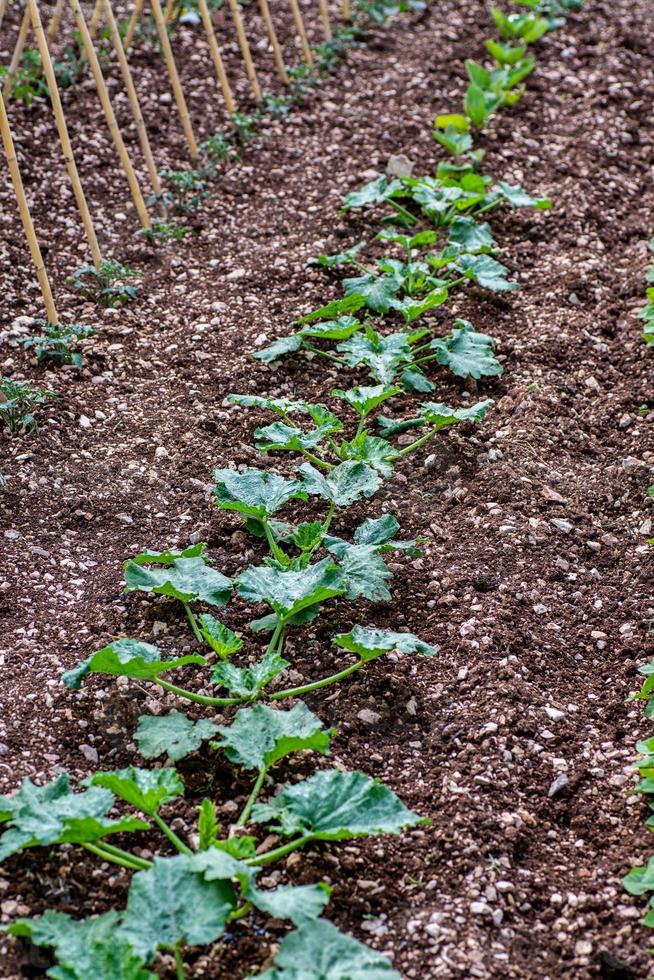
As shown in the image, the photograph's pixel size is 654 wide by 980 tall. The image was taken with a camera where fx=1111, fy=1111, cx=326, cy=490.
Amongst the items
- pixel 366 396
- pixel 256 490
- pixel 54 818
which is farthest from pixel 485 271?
pixel 54 818

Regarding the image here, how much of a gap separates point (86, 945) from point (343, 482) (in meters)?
1.51

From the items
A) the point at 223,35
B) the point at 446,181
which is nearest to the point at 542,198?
the point at 446,181

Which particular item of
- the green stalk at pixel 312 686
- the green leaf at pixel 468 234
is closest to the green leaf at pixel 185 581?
the green stalk at pixel 312 686

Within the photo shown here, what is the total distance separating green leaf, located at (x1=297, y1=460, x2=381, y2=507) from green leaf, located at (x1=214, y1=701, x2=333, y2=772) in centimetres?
79

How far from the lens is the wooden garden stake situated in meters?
4.22

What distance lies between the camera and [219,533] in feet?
10.5

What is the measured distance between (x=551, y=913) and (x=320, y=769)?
1.93ft

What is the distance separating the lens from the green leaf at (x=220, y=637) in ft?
8.62

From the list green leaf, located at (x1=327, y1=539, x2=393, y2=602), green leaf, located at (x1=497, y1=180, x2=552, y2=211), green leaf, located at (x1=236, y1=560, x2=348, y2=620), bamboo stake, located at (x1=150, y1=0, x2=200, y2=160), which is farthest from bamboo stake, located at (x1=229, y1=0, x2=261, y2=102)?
green leaf, located at (x1=236, y1=560, x2=348, y2=620)

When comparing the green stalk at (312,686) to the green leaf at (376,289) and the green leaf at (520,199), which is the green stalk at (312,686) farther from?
the green leaf at (520,199)

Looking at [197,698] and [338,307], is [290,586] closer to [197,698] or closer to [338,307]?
[197,698]

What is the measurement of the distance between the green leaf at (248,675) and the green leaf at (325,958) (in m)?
0.64

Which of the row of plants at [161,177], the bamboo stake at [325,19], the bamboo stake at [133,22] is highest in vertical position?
the bamboo stake at [133,22]

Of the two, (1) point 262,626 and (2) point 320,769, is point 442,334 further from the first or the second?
(2) point 320,769
